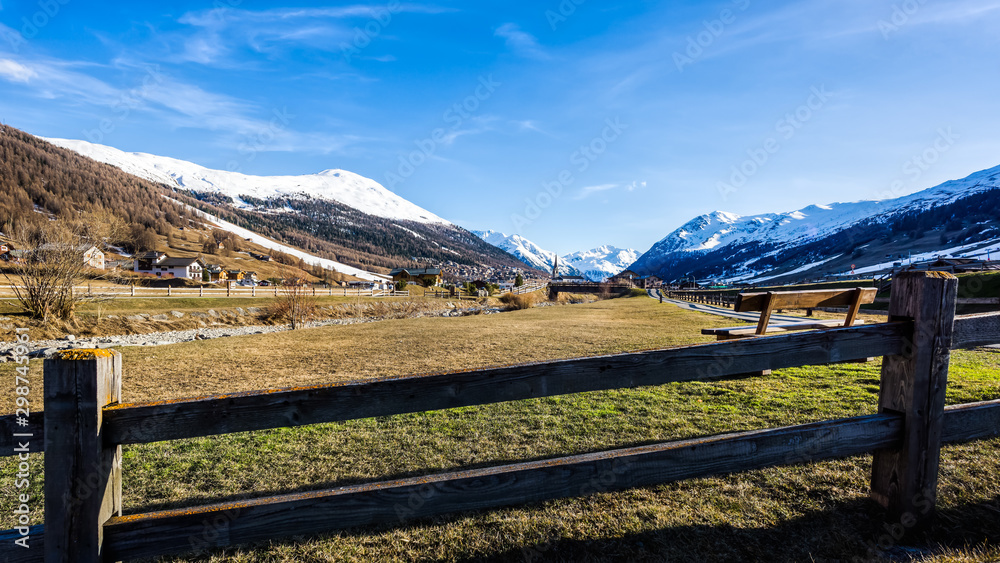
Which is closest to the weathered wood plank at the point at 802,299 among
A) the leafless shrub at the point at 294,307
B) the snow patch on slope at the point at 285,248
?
the leafless shrub at the point at 294,307

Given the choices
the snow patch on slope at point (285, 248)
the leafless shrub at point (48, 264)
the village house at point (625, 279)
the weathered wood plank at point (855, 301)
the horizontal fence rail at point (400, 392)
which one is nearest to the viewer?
the horizontal fence rail at point (400, 392)

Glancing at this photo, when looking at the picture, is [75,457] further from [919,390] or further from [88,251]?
[88,251]

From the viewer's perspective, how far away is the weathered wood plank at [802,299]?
6.58m

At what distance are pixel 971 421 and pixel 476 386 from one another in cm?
343

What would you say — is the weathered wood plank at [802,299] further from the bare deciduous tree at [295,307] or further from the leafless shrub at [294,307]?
the leafless shrub at [294,307]

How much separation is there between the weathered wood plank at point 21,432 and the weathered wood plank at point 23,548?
1.19 ft

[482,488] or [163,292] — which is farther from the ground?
[482,488]

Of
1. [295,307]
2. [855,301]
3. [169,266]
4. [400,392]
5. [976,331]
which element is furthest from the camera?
[169,266]

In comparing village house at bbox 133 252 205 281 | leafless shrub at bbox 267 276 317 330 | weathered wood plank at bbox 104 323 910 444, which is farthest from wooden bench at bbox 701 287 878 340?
village house at bbox 133 252 205 281

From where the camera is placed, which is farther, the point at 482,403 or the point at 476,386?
the point at 476,386

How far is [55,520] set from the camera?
183 cm

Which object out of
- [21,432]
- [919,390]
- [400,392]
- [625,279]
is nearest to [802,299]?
[919,390]

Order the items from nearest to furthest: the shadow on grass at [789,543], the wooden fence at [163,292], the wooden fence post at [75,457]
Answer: the wooden fence post at [75,457], the shadow on grass at [789,543], the wooden fence at [163,292]

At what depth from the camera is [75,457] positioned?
→ 1836 millimetres
